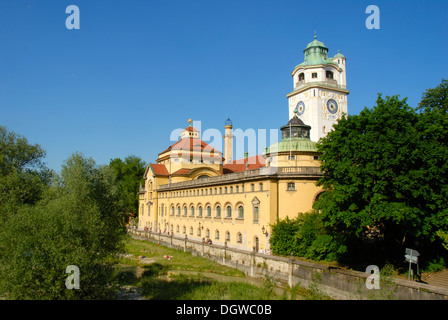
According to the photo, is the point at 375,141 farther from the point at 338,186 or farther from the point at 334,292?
the point at 334,292

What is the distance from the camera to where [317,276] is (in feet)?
73.8

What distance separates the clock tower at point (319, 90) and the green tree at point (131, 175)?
35.4 m

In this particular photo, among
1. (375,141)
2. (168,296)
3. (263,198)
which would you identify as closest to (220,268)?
(263,198)

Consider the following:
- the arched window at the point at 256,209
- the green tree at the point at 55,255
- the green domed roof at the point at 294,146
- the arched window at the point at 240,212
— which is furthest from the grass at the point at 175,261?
the green domed roof at the point at 294,146

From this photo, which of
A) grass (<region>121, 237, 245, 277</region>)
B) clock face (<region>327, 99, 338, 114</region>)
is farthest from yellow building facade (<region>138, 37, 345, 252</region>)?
clock face (<region>327, 99, 338, 114</region>)

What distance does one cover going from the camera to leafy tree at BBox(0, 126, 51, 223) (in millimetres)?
29547

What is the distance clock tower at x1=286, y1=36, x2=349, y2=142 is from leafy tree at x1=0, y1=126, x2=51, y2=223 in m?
36.7

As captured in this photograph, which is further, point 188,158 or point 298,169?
point 188,158

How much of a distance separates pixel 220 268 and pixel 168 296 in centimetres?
963

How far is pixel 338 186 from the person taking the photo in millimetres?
23359

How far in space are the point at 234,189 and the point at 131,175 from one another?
42979 mm

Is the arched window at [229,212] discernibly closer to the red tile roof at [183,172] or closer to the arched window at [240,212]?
the arched window at [240,212]

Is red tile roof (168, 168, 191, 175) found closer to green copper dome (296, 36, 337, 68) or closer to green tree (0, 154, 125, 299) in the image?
green copper dome (296, 36, 337, 68)

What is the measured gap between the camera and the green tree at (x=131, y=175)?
237 ft
